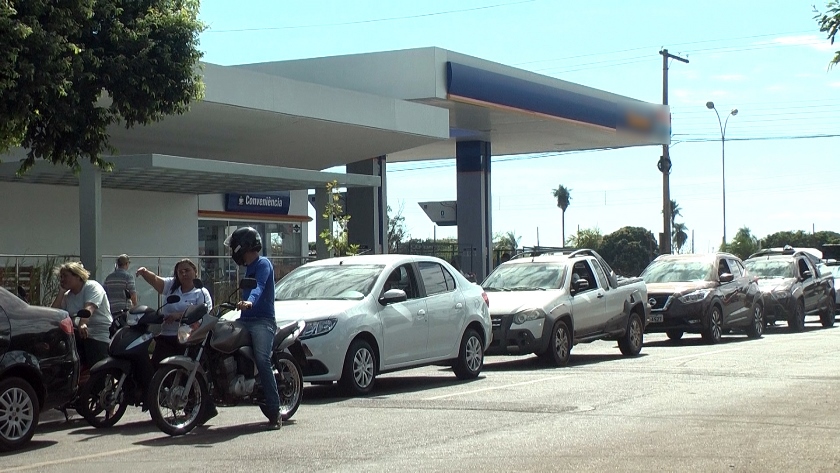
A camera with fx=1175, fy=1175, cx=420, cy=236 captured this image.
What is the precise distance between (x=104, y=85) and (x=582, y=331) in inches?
325

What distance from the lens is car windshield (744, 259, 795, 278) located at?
2784 centimetres

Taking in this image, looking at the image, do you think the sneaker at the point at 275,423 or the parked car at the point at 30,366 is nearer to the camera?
the parked car at the point at 30,366

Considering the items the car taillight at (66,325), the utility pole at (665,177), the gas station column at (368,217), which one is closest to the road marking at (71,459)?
the car taillight at (66,325)

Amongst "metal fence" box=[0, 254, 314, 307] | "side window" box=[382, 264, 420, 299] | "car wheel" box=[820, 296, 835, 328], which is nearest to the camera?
"side window" box=[382, 264, 420, 299]

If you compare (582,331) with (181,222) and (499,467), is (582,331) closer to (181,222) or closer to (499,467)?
(499,467)

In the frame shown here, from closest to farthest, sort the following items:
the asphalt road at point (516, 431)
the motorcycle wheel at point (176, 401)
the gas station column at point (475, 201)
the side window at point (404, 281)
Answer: the asphalt road at point (516, 431)
the motorcycle wheel at point (176, 401)
the side window at point (404, 281)
the gas station column at point (475, 201)

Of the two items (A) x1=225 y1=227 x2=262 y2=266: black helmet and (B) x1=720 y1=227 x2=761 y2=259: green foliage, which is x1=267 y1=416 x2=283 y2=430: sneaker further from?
(B) x1=720 y1=227 x2=761 y2=259: green foliage

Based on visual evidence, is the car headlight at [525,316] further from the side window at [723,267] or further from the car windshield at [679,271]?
the side window at [723,267]

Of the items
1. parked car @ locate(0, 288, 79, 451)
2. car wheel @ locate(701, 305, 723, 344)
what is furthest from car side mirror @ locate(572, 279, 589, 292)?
parked car @ locate(0, 288, 79, 451)

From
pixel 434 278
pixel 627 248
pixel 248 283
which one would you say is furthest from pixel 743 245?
pixel 248 283

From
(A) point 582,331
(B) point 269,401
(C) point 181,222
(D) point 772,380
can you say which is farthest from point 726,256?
(B) point 269,401

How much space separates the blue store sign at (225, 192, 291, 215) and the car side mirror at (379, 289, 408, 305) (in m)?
17.9

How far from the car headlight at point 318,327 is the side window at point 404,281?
143 centimetres

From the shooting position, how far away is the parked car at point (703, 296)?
873 inches
